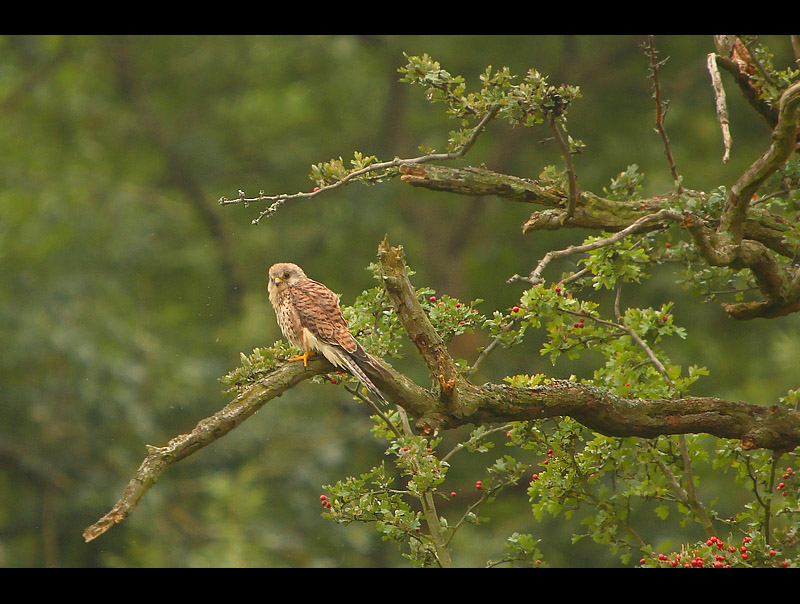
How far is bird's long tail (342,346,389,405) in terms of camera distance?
4281 millimetres

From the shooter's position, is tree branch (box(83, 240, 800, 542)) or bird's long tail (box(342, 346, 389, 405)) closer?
tree branch (box(83, 240, 800, 542))

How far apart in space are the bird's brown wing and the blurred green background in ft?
21.9

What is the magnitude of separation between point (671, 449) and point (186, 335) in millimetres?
11049

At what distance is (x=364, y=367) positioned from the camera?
14.3 feet

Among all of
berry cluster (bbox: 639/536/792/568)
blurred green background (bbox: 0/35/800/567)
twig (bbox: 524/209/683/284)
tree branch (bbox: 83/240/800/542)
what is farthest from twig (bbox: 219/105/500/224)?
blurred green background (bbox: 0/35/800/567)

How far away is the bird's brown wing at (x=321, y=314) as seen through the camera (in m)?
4.68

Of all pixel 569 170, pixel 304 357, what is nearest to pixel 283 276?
pixel 304 357

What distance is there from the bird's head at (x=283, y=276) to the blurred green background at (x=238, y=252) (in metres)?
6.31

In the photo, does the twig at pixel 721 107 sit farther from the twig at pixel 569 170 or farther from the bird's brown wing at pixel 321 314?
the bird's brown wing at pixel 321 314

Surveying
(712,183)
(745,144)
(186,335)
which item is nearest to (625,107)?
(745,144)

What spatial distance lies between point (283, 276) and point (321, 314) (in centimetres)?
89

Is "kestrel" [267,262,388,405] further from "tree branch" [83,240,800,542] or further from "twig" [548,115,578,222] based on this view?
"twig" [548,115,578,222]

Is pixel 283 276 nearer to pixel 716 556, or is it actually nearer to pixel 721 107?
pixel 721 107

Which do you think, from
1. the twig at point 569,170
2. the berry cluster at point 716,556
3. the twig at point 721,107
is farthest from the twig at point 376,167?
the berry cluster at point 716,556
